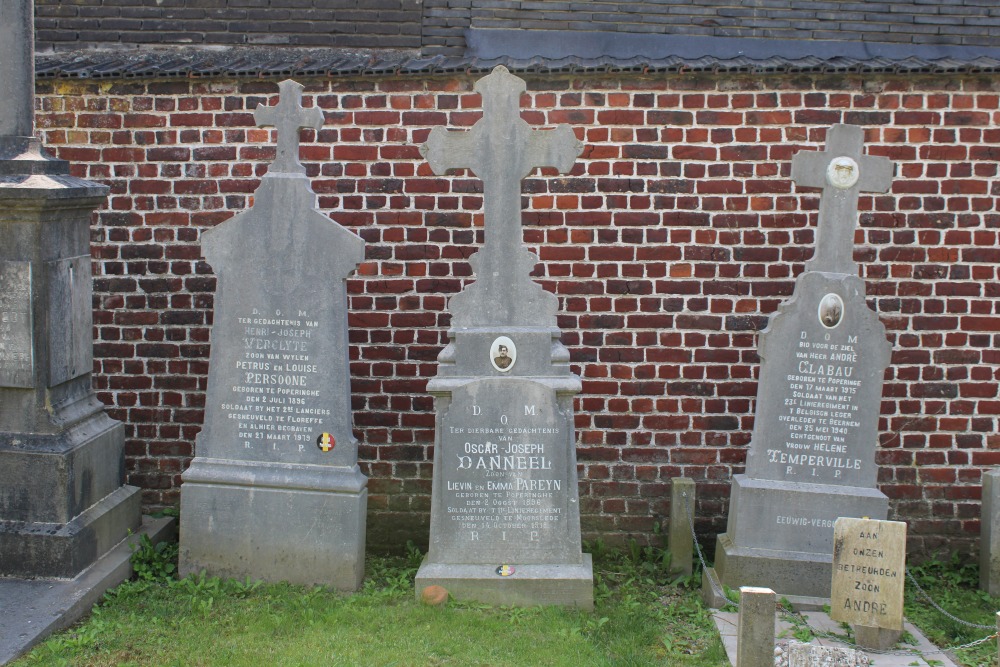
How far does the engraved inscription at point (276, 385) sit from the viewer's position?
227 inches

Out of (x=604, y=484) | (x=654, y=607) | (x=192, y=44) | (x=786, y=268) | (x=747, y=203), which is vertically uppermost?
(x=192, y=44)

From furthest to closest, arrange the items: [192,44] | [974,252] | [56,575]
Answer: [192,44] < [974,252] < [56,575]

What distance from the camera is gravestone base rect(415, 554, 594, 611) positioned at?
550 centimetres

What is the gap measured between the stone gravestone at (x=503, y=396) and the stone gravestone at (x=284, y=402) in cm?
56

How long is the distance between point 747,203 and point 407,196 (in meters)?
2.11

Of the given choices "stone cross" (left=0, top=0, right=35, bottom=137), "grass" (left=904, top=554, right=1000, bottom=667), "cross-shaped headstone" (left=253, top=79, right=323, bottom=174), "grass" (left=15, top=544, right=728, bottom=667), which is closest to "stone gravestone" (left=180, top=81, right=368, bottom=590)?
"cross-shaped headstone" (left=253, top=79, right=323, bottom=174)

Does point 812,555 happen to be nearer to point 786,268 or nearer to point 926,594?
point 926,594

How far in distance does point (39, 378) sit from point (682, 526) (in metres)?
3.67

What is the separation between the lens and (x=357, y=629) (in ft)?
17.0

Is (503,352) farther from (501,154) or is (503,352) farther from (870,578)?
(870,578)

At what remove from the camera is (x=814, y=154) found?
5.73 metres

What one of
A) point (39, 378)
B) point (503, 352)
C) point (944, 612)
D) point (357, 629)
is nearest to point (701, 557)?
point (944, 612)

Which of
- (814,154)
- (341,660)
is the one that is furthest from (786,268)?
(341,660)

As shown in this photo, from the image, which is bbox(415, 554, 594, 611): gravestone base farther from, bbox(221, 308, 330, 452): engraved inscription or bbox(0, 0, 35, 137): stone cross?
bbox(0, 0, 35, 137): stone cross
